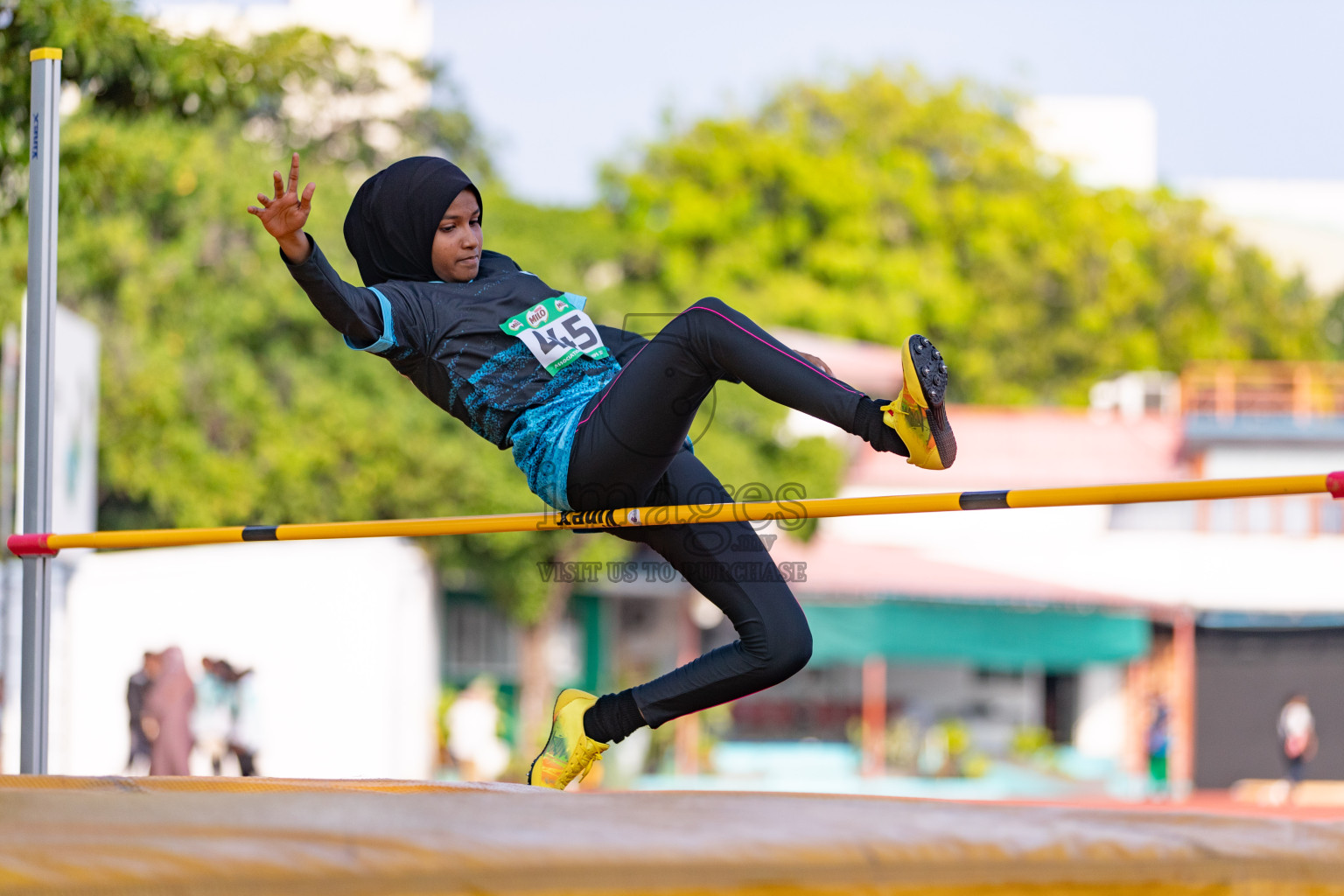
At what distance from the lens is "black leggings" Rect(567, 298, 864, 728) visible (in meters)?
2.91

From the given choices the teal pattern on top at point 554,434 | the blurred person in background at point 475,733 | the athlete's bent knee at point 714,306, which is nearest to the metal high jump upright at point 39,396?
the teal pattern on top at point 554,434

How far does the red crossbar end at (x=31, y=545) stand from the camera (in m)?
3.71

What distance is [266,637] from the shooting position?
11.6 meters

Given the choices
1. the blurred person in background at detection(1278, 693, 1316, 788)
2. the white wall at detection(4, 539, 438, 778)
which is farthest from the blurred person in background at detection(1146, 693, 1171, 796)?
the white wall at detection(4, 539, 438, 778)

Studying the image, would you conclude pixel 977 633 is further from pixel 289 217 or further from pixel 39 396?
pixel 289 217

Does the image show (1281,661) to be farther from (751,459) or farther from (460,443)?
(460,443)

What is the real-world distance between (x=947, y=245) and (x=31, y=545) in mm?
27214

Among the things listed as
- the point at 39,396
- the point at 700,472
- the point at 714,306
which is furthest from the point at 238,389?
the point at 714,306

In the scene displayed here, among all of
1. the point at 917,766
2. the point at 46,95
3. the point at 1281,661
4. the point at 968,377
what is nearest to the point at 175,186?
the point at 917,766

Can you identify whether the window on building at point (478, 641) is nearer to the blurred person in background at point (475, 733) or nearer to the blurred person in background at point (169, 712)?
Answer: the blurred person in background at point (475, 733)

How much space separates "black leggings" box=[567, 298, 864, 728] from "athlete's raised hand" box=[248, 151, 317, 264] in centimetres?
68

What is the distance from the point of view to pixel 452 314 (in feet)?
10.5

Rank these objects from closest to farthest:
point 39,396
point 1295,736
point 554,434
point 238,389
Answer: point 554,434 → point 39,396 → point 238,389 → point 1295,736

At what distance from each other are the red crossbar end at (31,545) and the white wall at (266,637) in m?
7.43
